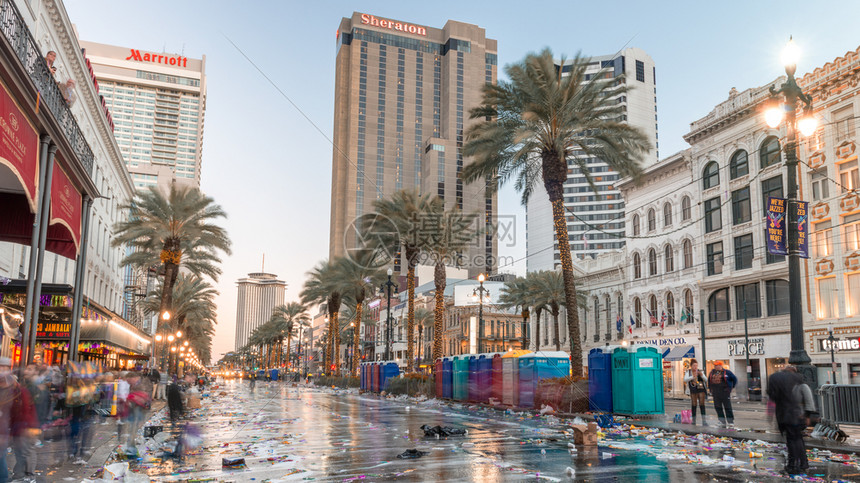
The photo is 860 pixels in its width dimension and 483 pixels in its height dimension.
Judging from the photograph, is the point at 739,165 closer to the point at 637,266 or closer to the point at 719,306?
the point at 719,306

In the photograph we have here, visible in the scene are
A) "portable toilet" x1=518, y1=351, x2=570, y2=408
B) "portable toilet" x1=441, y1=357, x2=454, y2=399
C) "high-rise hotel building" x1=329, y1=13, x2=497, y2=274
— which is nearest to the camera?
"portable toilet" x1=518, y1=351, x2=570, y2=408

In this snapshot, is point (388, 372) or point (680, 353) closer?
point (388, 372)

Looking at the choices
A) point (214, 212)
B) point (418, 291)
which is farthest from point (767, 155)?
point (418, 291)

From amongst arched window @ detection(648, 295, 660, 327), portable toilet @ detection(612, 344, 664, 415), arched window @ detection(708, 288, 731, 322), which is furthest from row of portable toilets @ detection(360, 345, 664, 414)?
arched window @ detection(648, 295, 660, 327)

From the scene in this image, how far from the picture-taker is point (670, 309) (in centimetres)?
5119

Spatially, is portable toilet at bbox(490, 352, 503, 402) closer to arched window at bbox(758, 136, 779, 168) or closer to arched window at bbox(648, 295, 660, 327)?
arched window at bbox(758, 136, 779, 168)

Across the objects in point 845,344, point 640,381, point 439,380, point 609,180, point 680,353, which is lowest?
point 439,380

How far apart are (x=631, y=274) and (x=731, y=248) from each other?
11.8 metres

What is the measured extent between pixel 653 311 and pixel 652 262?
13.1ft

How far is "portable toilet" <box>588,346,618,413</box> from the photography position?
2088 centimetres

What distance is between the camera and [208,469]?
10.6 m

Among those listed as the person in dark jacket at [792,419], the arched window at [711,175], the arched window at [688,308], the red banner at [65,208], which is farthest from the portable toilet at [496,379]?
the arched window at [711,175]

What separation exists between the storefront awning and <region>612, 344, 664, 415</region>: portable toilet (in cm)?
2956

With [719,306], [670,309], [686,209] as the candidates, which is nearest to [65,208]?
[719,306]
